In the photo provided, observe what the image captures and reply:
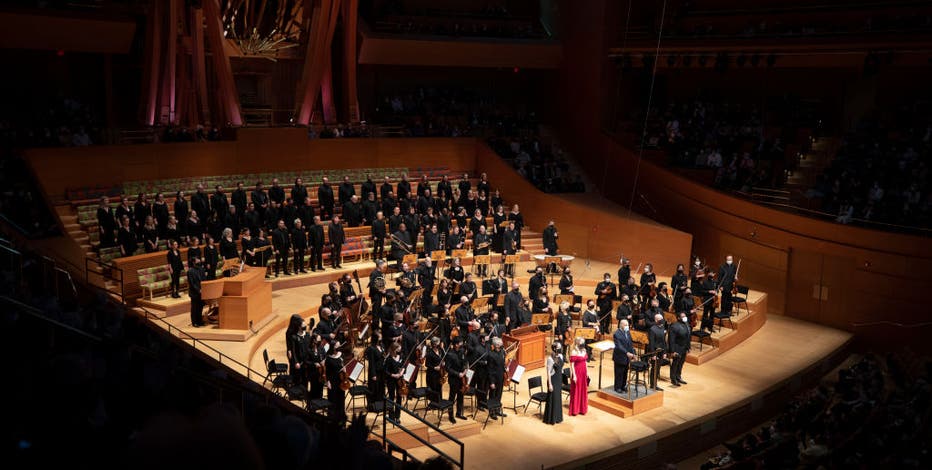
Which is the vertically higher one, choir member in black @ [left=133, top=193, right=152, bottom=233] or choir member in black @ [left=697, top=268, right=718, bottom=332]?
choir member in black @ [left=133, top=193, right=152, bottom=233]

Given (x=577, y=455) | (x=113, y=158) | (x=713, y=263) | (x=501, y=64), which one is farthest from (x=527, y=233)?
(x=577, y=455)

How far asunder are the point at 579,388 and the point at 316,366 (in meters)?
3.76

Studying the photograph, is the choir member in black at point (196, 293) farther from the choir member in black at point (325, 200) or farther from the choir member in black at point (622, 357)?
the choir member in black at point (622, 357)

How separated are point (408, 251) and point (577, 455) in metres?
7.69

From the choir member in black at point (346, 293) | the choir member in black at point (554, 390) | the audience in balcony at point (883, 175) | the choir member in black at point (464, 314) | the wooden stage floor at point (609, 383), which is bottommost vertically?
the wooden stage floor at point (609, 383)

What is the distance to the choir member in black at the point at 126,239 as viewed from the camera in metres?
14.8

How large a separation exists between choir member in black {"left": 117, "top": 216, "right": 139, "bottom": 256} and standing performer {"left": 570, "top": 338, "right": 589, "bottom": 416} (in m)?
7.82

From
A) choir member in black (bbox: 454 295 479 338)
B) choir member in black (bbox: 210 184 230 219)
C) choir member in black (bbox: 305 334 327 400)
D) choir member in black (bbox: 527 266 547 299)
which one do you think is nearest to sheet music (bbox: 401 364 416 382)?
choir member in black (bbox: 305 334 327 400)

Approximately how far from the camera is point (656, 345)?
528 inches

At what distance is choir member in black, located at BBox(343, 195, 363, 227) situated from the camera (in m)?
18.6

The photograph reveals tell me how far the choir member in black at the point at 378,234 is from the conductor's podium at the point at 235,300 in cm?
414

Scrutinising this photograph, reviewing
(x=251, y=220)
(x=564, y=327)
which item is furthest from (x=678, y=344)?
(x=251, y=220)

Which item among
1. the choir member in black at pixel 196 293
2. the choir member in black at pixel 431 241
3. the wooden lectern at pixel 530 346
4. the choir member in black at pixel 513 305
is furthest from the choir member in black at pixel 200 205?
the wooden lectern at pixel 530 346

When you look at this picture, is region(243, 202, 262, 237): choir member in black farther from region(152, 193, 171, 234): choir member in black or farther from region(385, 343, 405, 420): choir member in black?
region(385, 343, 405, 420): choir member in black
